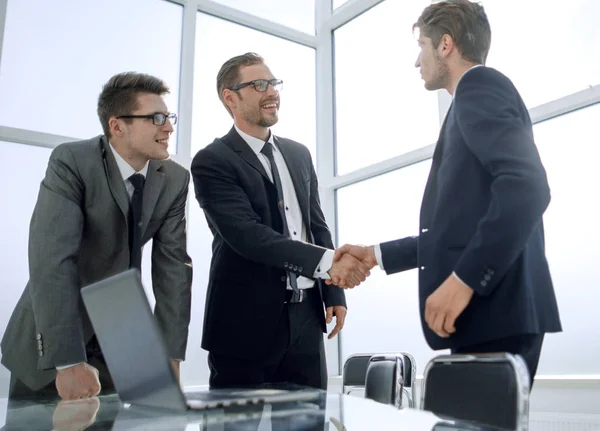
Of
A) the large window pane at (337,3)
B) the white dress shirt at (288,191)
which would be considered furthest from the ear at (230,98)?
the large window pane at (337,3)

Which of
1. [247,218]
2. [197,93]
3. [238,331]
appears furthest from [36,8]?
[238,331]

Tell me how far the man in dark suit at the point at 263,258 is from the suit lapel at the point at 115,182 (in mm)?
384

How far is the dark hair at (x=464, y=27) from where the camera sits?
178 centimetres

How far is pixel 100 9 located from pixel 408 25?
2.23 metres

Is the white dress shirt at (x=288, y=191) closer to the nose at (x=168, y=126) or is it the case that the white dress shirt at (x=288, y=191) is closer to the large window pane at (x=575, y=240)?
the nose at (x=168, y=126)

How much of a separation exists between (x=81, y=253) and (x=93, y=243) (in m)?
0.05

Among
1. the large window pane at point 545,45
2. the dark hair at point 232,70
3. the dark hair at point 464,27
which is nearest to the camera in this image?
the dark hair at point 464,27

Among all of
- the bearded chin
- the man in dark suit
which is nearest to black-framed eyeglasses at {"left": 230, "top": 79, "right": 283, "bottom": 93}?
the man in dark suit

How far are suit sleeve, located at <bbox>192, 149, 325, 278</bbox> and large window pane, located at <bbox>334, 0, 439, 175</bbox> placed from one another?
2.12 m

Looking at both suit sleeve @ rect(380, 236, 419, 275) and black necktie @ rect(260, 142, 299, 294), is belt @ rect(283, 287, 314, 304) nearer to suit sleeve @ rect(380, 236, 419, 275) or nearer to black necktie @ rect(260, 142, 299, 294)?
black necktie @ rect(260, 142, 299, 294)

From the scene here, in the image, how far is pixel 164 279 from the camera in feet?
6.61

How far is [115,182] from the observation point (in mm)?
1943

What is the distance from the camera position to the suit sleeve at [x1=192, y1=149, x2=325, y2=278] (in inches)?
81.4

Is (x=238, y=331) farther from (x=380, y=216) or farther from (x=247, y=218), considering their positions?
(x=380, y=216)
